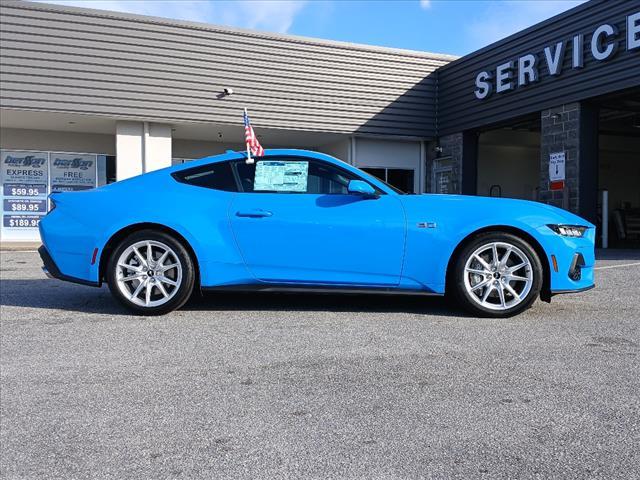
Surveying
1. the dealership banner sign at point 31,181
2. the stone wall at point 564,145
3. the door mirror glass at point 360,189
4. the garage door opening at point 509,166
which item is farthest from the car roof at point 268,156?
the garage door opening at point 509,166

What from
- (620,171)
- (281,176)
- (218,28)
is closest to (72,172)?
(218,28)

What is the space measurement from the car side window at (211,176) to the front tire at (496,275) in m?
2.10

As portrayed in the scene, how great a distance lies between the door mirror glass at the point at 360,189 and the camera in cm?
446

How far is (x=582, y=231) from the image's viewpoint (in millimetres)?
4562

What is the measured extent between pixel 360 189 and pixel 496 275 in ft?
4.49

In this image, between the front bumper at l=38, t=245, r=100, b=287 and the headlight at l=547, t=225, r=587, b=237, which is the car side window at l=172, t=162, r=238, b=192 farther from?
the headlight at l=547, t=225, r=587, b=237

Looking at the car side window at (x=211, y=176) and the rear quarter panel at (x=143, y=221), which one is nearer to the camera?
the rear quarter panel at (x=143, y=221)

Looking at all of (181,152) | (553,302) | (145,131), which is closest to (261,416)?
(553,302)

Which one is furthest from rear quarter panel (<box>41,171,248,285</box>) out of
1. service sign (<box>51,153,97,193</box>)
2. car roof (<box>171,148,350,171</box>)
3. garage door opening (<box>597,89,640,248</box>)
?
service sign (<box>51,153,97,193</box>)

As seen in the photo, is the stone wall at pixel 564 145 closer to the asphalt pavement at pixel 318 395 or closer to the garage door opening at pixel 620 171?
the garage door opening at pixel 620 171

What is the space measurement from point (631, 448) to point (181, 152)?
16.7 metres

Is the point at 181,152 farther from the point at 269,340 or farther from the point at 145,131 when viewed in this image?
the point at 269,340

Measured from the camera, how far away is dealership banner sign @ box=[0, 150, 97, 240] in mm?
15344

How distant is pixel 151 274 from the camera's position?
4555 mm
